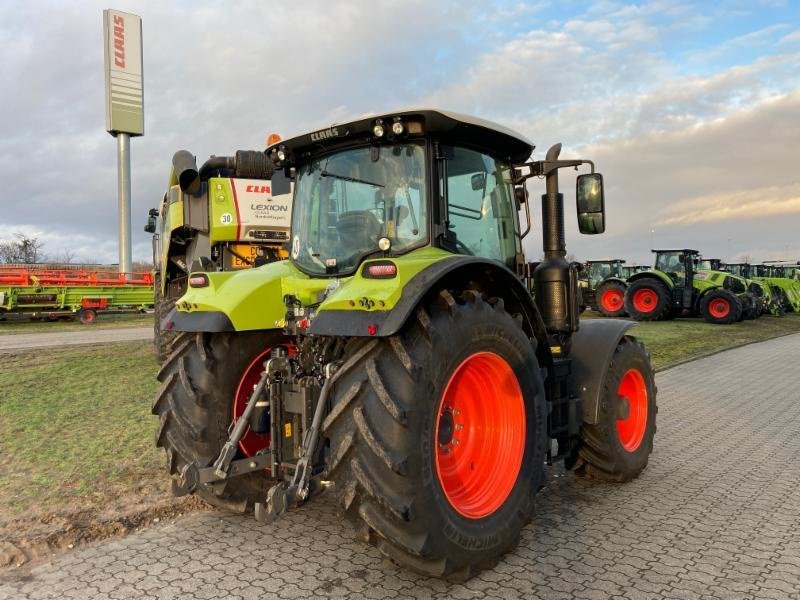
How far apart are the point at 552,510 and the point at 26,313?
19958mm

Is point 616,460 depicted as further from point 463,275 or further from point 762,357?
point 762,357

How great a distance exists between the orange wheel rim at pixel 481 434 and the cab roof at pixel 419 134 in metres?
1.27

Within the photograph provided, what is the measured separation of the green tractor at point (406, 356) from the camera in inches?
Result: 106

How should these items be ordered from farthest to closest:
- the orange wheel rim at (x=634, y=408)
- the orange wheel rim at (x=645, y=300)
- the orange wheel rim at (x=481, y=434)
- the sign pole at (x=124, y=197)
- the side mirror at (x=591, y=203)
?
the sign pole at (x=124, y=197) < the orange wheel rim at (x=645, y=300) < the orange wheel rim at (x=634, y=408) < the side mirror at (x=591, y=203) < the orange wheel rim at (x=481, y=434)

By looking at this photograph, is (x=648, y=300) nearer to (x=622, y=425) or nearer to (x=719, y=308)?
(x=719, y=308)

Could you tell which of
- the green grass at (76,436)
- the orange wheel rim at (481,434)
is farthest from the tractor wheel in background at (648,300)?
the orange wheel rim at (481,434)

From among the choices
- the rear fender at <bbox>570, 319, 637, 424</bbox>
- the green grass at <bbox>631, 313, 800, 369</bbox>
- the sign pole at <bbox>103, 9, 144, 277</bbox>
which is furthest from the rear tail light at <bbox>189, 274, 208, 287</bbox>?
the sign pole at <bbox>103, 9, 144, 277</bbox>

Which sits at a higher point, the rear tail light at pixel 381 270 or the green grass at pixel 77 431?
the rear tail light at pixel 381 270

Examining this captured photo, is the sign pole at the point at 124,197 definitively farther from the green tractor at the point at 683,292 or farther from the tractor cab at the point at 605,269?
the green tractor at the point at 683,292

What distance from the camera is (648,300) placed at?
2158cm

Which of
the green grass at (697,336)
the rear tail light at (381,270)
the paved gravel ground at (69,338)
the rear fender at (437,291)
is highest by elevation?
the rear tail light at (381,270)

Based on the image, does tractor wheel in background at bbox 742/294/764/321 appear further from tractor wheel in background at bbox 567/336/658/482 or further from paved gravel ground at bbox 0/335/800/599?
tractor wheel in background at bbox 567/336/658/482

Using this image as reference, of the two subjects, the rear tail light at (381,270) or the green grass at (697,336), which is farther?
the green grass at (697,336)

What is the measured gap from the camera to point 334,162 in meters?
3.73
